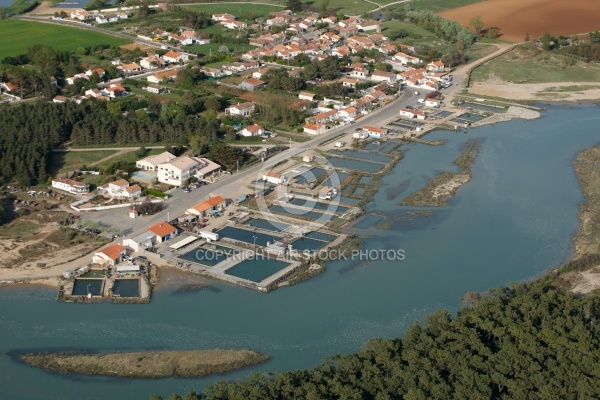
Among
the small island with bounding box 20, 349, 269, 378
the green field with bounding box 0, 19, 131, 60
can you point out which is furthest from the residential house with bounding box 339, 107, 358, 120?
the small island with bounding box 20, 349, 269, 378

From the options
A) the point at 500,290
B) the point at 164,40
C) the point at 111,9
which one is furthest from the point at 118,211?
the point at 111,9

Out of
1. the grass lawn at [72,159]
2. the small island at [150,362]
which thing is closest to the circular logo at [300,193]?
the grass lawn at [72,159]

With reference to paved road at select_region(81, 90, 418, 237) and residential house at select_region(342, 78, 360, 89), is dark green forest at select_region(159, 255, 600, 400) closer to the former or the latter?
paved road at select_region(81, 90, 418, 237)

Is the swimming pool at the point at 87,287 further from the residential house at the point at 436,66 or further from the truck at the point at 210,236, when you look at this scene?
the residential house at the point at 436,66

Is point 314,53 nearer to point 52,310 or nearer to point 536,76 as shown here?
point 536,76

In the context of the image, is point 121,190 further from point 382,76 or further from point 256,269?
point 382,76

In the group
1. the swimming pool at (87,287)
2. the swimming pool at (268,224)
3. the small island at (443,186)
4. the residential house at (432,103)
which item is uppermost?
the residential house at (432,103)

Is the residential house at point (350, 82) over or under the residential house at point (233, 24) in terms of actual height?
under
